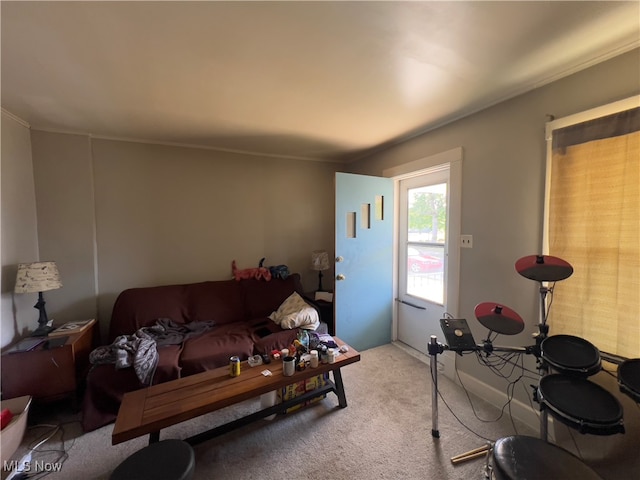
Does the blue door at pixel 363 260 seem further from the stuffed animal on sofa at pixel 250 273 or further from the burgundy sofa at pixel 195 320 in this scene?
the stuffed animal on sofa at pixel 250 273

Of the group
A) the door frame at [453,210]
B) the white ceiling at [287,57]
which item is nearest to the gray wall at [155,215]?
the white ceiling at [287,57]

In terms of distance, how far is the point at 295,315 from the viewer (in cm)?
249

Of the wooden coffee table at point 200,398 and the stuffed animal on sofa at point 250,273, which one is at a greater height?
the stuffed animal on sofa at point 250,273

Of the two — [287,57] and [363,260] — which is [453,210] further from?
[287,57]

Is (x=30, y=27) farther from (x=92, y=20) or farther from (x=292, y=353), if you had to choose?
(x=292, y=353)

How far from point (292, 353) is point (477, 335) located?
1562 millimetres

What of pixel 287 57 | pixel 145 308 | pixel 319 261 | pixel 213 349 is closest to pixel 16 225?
pixel 145 308

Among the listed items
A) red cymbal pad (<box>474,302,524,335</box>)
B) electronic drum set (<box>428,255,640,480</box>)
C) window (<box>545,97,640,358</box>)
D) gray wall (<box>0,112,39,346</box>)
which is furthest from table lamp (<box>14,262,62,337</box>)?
window (<box>545,97,640,358</box>)

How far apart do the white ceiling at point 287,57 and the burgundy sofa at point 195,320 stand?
1687 millimetres

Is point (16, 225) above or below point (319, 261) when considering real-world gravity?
above

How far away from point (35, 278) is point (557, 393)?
11.2 feet

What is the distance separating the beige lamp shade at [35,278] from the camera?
189cm

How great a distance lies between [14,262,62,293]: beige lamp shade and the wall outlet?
11.2 feet

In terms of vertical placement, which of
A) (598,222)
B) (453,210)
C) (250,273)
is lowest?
(250,273)
